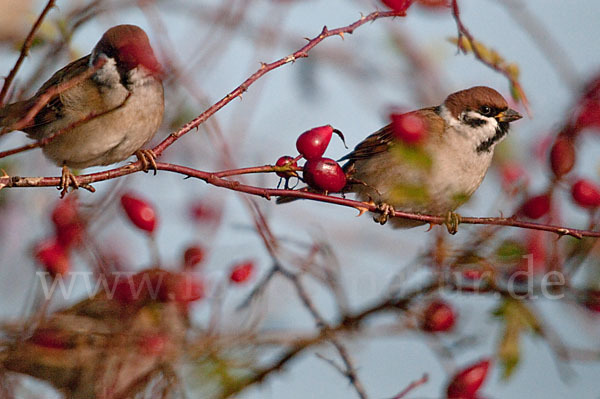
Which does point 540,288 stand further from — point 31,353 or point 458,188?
point 31,353

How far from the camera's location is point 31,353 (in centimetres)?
285

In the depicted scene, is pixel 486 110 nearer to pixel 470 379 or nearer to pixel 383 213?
pixel 383 213

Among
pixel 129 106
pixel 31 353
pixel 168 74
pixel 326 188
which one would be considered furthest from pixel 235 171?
pixel 31 353

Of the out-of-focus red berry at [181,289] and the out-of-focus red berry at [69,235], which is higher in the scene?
the out-of-focus red berry at [69,235]

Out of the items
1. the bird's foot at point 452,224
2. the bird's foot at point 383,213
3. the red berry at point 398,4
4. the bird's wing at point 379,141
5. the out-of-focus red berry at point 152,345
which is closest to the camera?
the red berry at point 398,4

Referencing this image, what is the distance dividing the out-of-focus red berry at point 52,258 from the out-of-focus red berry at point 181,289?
1.34 ft

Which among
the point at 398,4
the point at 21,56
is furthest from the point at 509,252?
the point at 21,56

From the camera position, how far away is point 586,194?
2666 mm

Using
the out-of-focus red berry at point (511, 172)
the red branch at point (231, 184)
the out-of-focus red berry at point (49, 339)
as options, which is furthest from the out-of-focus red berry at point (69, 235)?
the out-of-focus red berry at point (511, 172)

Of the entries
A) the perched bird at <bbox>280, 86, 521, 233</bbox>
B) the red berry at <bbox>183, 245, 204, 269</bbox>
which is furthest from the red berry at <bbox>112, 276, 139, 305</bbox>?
the perched bird at <bbox>280, 86, 521, 233</bbox>

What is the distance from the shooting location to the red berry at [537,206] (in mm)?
2764

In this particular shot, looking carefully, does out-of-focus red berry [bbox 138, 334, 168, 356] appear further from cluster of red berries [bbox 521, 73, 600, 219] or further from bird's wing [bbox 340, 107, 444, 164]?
cluster of red berries [bbox 521, 73, 600, 219]

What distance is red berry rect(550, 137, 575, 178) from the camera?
2652 millimetres

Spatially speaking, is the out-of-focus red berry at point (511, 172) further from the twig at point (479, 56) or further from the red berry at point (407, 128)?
the red berry at point (407, 128)
